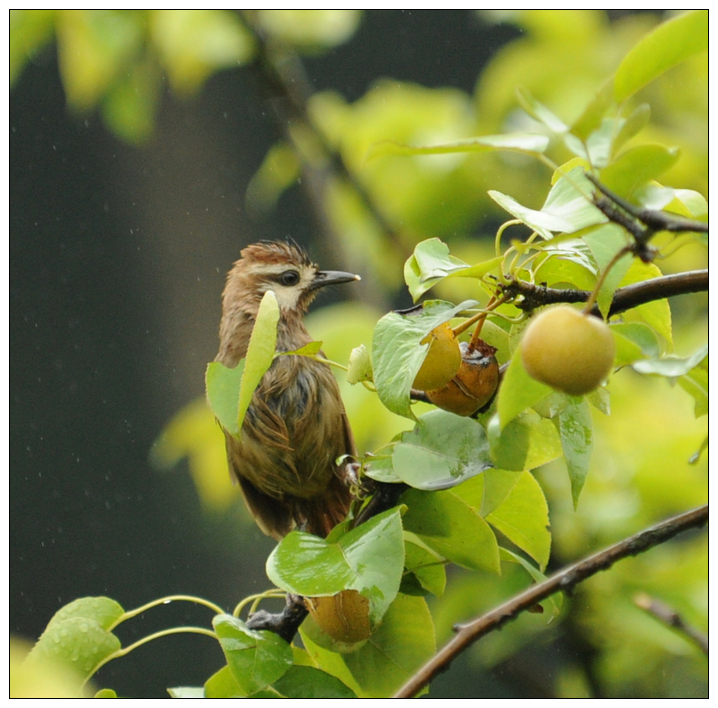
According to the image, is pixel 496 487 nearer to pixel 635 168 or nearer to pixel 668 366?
pixel 668 366

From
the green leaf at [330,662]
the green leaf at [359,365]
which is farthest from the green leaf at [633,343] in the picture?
the green leaf at [330,662]

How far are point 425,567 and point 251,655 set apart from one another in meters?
0.18

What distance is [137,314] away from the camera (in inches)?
117

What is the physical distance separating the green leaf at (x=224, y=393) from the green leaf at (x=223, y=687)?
9.8 inches

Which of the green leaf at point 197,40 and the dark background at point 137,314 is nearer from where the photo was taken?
the green leaf at point 197,40

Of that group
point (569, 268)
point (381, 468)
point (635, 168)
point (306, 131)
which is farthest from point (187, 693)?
point (306, 131)

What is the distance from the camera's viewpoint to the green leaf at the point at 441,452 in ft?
2.17

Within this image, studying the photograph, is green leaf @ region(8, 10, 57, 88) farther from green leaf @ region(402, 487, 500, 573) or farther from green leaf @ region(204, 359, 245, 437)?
green leaf @ region(402, 487, 500, 573)

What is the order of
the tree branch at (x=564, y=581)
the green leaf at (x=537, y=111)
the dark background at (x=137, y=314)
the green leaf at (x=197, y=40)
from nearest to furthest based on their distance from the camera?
the green leaf at (x=537, y=111) < the tree branch at (x=564, y=581) < the green leaf at (x=197, y=40) < the dark background at (x=137, y=314)

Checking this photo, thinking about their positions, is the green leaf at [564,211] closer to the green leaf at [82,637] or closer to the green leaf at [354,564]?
the green leaf at [354,564]

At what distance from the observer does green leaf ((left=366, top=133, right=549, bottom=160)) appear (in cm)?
50

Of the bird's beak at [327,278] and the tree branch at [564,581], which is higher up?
the bird's beak at [327,278]

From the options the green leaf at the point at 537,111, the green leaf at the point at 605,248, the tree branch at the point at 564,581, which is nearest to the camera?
the green leaf at the point at 537,111
